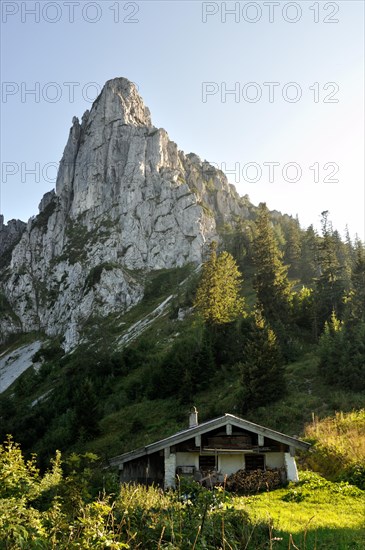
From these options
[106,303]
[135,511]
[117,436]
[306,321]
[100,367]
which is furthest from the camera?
[106,303]

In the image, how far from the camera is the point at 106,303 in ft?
344

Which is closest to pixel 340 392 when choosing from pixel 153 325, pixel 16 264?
pixel 153 325

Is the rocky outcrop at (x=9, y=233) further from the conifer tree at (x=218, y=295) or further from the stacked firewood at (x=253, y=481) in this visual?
the stacked firewood at (x=253, y=481)

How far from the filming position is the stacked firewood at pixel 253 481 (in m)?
17.6

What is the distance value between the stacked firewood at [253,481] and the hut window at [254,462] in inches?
15.6

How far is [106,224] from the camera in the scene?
129 metres

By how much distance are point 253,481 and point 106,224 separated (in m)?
117

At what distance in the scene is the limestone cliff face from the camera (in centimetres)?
11500

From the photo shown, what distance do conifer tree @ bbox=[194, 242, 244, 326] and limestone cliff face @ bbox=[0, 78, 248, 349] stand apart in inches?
2110

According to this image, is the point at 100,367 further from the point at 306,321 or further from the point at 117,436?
the point at 306,321

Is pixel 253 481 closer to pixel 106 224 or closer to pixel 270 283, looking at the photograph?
pixel 270 283

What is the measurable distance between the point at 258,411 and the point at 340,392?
246 inches

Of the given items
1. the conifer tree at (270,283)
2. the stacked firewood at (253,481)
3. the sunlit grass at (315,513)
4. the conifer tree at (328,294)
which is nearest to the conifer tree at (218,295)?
the conifer tree at (270,283)

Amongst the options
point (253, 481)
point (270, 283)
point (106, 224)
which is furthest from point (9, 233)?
point (253, 481)
